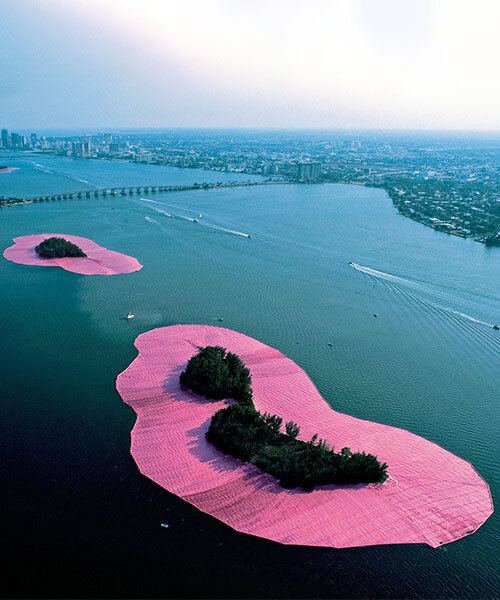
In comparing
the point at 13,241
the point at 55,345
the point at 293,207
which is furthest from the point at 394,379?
the point at 293,207

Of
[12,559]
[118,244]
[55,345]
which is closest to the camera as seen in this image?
[12,559]

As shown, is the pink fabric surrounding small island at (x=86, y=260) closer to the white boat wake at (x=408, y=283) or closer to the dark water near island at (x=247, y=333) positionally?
the dark water near island at (x=247, y=333)

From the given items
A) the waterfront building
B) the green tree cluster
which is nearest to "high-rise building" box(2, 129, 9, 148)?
the waterfront building

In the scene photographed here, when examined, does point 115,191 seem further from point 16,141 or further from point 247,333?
point 16,141

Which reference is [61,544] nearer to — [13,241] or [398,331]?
[398,331]

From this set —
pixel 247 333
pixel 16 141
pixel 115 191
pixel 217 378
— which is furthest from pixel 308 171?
pixel 16 141

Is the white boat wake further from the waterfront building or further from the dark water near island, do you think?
the waterfront building

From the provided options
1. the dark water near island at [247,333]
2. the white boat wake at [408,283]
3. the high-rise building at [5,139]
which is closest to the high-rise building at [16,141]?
the high-rise building at [5,139]
